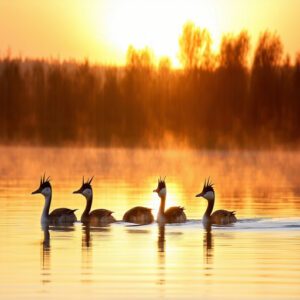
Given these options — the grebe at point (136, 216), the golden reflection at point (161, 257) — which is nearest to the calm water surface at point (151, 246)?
the golden reflection at point (161, 257)

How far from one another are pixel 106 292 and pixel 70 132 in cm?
4956

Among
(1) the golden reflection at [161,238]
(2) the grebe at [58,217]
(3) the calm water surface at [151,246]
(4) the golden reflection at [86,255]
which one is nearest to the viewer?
(3) the calm water surface at [151,246]

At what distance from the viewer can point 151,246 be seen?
18562 millimetres

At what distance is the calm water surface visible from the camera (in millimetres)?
14297

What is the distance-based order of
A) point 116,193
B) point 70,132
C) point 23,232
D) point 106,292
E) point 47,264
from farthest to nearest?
point 70,132 → point 116,193 → point 23,232 → point 47,264 → point 106,292

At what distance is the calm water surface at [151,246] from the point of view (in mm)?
14297

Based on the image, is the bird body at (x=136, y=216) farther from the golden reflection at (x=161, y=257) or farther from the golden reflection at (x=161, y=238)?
the golden reflection at (x=161, y=257)

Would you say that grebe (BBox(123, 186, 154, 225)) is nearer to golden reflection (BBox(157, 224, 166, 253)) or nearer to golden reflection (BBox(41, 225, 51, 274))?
golden reflection (BBox(157, 224, 166, 253))

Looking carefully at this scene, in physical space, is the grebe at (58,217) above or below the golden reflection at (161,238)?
above

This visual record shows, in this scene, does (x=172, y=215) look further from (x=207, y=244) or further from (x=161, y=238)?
(x=207, y=244)

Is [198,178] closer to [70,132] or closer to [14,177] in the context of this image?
[14,177]

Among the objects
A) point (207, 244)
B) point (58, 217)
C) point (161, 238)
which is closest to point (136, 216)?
point (58, 217)

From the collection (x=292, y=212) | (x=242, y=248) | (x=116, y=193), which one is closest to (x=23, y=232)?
(x=242, y=248)

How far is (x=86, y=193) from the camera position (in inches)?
939
